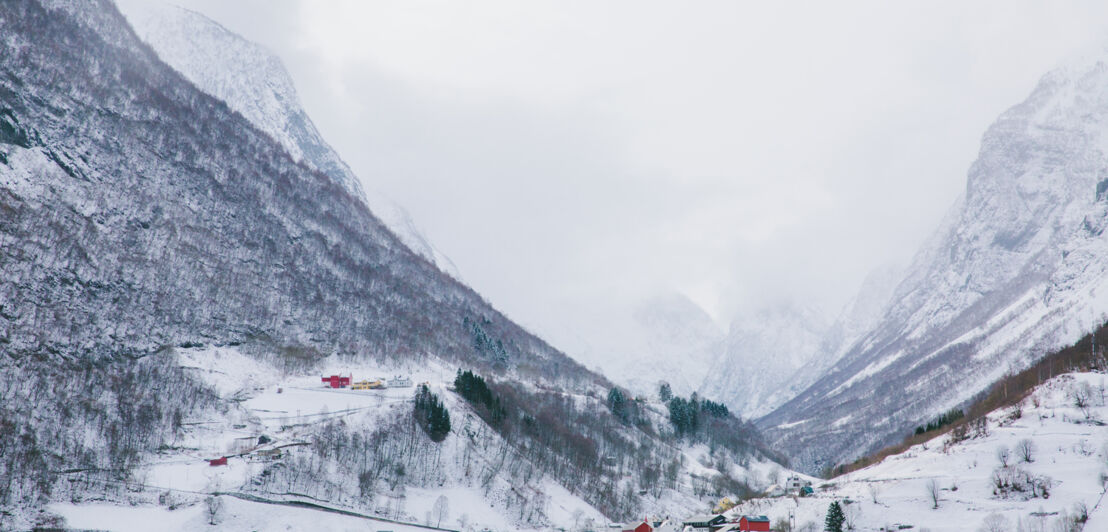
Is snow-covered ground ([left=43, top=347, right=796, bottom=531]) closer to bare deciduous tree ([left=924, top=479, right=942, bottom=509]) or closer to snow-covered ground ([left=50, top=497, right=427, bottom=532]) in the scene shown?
snow-covered ground ([left=50, top=497, right=427, bottom=532])

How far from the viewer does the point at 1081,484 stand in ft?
418

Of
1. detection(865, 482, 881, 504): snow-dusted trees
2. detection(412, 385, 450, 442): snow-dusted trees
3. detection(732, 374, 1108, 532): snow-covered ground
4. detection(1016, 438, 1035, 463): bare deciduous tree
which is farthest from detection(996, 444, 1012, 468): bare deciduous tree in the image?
detection(412, 385, 450, 442): snow-dusted trees

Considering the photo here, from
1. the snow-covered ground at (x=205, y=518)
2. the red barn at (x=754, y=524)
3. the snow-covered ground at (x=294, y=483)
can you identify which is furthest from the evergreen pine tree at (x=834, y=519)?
the snow-covered ground at (x=205, y=518)

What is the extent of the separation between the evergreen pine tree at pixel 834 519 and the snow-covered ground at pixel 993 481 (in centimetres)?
715

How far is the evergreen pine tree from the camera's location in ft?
411

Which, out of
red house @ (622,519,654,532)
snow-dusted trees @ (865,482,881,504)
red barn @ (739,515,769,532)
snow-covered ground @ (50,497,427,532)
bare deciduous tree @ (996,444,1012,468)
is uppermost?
bare deciduous tree @ (996,444,1012,468)

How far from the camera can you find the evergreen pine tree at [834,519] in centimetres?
12538

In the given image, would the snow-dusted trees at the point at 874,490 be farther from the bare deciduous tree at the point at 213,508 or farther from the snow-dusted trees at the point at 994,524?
the bare deciduous tree at the point at 213,508

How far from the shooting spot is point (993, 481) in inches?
5325

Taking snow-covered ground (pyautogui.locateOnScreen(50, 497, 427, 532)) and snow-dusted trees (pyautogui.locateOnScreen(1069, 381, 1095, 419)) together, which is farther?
snow-dusted trees (pyautogui.locateOnScreen(1069, 381, 1095, 419))

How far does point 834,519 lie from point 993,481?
1228 inches

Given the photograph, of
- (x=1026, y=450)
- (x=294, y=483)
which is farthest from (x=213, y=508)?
(x=1026, y=450)

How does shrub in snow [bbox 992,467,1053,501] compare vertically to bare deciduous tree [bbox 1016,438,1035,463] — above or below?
below

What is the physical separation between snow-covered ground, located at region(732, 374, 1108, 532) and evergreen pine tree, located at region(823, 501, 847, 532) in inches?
281
